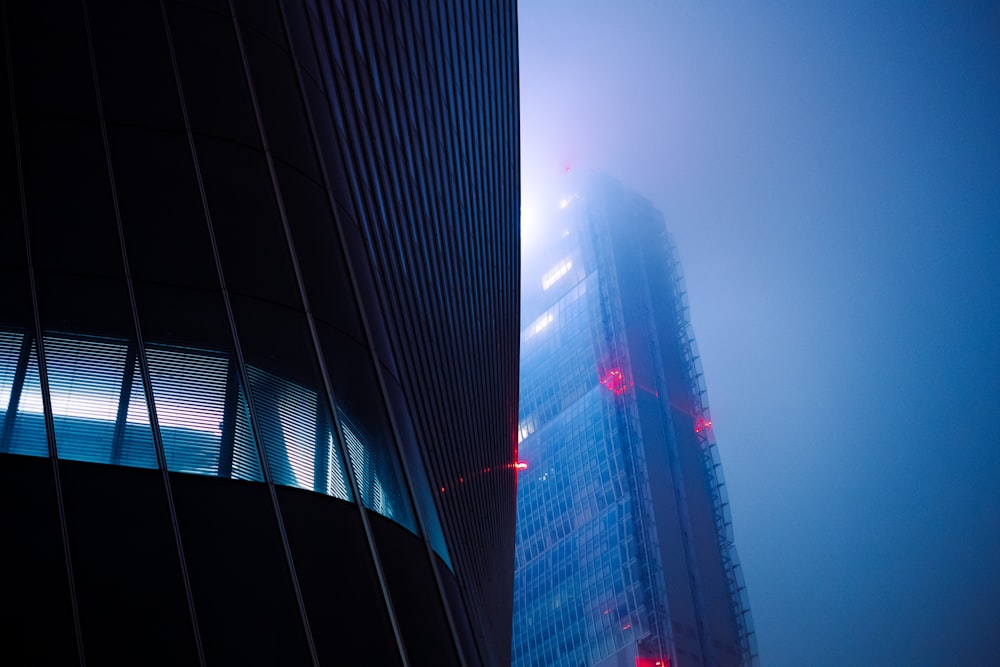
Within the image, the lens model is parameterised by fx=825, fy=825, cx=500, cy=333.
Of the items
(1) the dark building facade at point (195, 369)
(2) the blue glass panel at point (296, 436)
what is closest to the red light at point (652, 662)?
(1) the dark building facade at point (195, 369)

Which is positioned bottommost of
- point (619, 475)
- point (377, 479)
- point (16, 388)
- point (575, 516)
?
point (377, 479)

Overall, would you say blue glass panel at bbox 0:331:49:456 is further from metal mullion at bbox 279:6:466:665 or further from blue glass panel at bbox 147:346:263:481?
metal mullion at bbox 279:6:466:665

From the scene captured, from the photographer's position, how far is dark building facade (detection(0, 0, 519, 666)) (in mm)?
5699

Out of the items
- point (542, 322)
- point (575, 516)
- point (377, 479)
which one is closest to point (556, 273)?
point (542, 322)

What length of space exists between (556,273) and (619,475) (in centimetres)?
3740

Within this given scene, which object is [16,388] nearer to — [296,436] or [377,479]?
[296,436]

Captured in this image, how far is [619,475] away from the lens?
271 ft

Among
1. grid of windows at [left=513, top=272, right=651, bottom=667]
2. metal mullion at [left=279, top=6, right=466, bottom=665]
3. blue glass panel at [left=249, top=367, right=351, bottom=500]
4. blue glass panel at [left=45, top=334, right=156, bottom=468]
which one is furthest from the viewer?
grid of windows at [left=513, top=272, right=651, bottom=667]

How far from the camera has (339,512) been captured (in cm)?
677

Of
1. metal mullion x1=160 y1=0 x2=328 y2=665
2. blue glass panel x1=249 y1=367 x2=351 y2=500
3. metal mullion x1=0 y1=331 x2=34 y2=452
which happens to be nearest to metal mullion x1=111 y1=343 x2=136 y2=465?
metal mullion x1=0 y1=331 x2=34 y2=452

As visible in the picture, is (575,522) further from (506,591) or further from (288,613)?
(288,613)

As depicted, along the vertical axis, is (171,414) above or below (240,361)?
below

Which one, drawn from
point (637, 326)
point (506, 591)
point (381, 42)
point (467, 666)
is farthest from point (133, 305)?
point (637, 326)

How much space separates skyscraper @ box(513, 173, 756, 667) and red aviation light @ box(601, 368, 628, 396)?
0.21m
